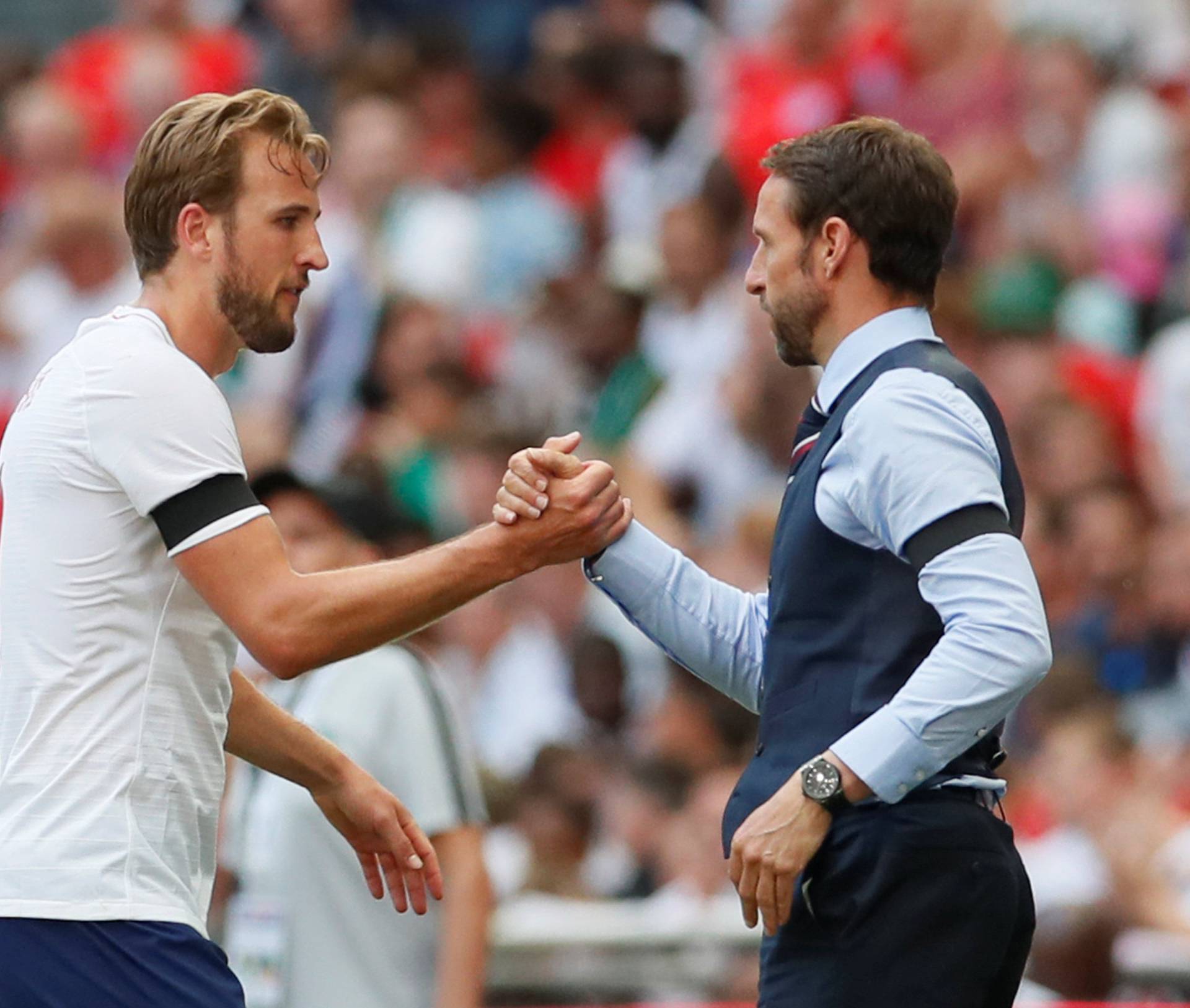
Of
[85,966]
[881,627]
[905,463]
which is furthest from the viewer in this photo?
[881,627]

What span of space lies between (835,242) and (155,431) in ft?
3.98

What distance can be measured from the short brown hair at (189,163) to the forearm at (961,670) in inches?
53.5

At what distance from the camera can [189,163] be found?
12.7 feet

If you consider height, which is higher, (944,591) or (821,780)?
(944,591)

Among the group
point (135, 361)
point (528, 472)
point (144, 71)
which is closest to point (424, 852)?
point (528, 472)

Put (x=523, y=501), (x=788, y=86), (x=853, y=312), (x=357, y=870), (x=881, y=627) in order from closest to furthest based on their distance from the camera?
(x=881, y=627), (x=853, y=312), (x=523, y=501), (x=357, y=870), (x=788, y=86)

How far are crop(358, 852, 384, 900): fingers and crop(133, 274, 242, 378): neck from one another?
949 millimetres

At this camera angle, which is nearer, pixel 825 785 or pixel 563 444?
pixel 825 785

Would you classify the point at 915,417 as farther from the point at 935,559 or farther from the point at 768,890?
the point at 768,890

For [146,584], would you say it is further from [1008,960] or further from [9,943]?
[1008,960]

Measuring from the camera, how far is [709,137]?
34.1 ft

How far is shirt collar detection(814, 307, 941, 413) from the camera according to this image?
3908mm

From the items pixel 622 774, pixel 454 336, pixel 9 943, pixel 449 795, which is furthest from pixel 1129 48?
pixel 9 943

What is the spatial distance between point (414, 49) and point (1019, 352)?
4.41m
